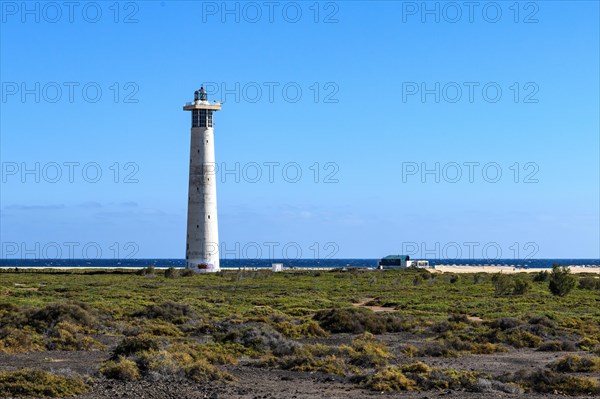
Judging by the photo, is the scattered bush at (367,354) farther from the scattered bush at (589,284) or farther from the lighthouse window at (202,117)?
the lighthouse window at (202,117)

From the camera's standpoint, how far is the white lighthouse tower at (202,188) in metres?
71.6

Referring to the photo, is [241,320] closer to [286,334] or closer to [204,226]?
[286,334]

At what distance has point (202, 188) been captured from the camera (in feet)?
235

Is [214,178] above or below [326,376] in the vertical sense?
above

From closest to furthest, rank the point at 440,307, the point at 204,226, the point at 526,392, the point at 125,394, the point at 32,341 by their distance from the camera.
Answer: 1. the point at 125,394
2. the point at 526,392
3. the point at 32,341
4. the point at 440,307
5. the point at 204,226

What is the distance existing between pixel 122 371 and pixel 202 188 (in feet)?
168

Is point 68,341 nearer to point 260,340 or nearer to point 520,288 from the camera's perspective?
point 260,340

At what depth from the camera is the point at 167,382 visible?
2077cm

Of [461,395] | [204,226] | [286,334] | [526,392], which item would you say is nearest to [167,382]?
[461,395]

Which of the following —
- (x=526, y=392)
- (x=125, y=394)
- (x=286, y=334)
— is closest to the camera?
(x=125, y=394)

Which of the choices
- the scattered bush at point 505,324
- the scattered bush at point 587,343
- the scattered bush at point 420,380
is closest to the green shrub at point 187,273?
the scattered bush at point 505,324

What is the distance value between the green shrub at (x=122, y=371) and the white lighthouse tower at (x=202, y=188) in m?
50.4

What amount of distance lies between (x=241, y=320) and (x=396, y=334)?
20.1 feet

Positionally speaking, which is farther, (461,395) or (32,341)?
(32,341)
